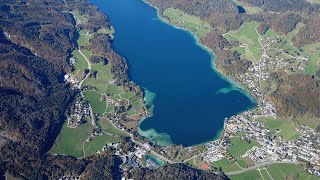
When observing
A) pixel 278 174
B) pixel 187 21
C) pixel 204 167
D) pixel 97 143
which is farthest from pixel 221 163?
pixel 187 21

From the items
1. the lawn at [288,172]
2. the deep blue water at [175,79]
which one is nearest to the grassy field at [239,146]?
the deep blue water at [175,79]

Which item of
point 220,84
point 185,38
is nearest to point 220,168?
point 220,84

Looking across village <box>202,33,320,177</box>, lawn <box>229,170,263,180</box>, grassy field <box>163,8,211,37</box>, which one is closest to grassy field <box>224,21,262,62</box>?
grassy field <box>163,8,211,37</box>

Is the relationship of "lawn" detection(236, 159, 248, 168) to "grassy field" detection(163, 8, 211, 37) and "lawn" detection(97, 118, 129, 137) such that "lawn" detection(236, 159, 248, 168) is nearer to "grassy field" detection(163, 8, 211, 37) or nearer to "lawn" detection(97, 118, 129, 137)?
"lawn" detection(97, 118, 129, 137)

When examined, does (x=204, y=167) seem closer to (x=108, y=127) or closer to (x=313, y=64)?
(x=108, y=127)

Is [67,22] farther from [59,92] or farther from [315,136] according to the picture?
[315,136]

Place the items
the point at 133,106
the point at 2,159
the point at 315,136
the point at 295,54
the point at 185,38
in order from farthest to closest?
the point at 185,38, the point at 295,54, the point at 133,106, the point at 315,136, the point at 2,159

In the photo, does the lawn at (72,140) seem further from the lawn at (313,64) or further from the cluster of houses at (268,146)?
the lawn at (313,64)
